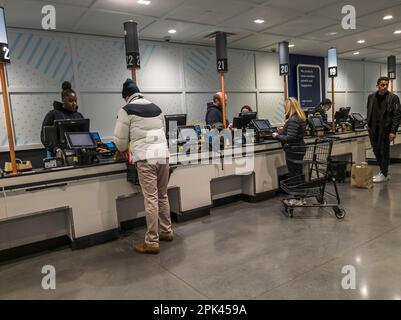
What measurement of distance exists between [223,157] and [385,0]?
3.62 m

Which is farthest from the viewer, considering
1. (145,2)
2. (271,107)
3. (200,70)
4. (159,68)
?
(271,107)

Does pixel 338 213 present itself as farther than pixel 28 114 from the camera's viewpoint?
No

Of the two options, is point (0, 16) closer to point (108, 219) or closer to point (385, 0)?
point (108, 219)

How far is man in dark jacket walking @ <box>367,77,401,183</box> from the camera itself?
17.1 feet

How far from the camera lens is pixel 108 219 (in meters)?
3.49

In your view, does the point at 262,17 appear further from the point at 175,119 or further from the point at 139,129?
the point at 139,129

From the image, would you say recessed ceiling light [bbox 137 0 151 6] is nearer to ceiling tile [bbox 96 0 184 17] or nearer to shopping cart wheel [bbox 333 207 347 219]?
ceiling tile [bbox 96 0 184 17]

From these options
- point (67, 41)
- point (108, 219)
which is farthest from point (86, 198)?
point (67, 41)

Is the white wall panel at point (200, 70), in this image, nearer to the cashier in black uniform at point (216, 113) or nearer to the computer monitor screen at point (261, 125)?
the cashier in black uniform at point (216, 113)

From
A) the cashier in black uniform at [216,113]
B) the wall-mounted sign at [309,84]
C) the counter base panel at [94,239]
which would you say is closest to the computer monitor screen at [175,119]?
the cashier in black uniform at [216,113]

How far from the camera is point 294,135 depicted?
13.8ft

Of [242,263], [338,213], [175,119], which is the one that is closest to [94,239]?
[242,263]

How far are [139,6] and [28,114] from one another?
Answer: 2.69 metres
